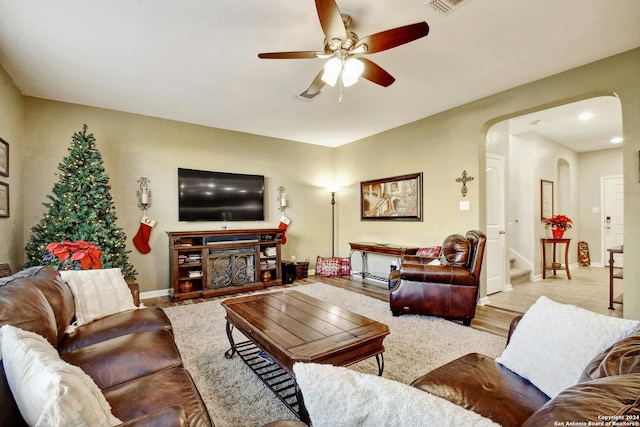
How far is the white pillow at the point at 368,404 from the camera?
20.0 inches

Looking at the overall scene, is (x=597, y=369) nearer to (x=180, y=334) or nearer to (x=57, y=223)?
(x=180, y=334)

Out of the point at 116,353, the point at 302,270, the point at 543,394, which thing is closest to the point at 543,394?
the point at 543,394

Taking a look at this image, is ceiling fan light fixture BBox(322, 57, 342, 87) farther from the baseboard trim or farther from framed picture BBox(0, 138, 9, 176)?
the baseboard trim

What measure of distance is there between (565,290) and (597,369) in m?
4.86

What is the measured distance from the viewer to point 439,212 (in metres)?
4.32

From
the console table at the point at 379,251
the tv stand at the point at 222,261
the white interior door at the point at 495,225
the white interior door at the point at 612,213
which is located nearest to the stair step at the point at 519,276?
the white interior door at the point at 495,225

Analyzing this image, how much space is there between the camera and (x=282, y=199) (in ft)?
18.1

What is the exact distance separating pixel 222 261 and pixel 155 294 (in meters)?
1.08

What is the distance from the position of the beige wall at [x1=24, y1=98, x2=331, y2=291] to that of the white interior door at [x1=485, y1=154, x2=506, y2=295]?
10.1 ft

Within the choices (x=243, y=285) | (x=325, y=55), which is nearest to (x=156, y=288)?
(x=243, y=285)

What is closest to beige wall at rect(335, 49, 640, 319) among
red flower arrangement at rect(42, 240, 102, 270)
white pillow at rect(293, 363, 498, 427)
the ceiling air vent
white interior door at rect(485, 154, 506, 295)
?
white interior door at rect(485, 154, 506, 295)

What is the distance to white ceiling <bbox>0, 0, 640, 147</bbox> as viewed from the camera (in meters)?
2.13

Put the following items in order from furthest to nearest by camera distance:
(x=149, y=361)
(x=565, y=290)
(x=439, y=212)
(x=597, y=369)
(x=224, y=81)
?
(x=565, y=290) < (x=439, y=212) < (x=224, y=81) < (x=149, y=361) < (x=597, y=369)

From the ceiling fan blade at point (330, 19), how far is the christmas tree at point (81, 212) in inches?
124
